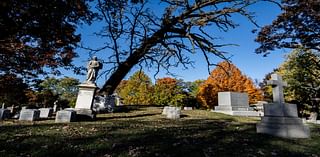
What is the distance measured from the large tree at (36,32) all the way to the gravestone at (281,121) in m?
9.05

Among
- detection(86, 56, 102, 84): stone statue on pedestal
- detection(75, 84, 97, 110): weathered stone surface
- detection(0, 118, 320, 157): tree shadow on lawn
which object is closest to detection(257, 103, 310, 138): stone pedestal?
detection(0, 118, 320, 157): tree shadow on lawn

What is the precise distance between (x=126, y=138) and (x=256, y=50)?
17.0m

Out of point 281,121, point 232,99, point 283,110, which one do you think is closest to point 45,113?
point 281,121

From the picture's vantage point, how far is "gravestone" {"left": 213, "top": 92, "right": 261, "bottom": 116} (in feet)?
59.1

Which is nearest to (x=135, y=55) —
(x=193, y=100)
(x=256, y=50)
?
(x=256, y=50)

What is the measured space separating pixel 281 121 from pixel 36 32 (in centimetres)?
1056

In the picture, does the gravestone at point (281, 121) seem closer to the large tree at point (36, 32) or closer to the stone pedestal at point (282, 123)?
the stone pedestal at point (282, 123)

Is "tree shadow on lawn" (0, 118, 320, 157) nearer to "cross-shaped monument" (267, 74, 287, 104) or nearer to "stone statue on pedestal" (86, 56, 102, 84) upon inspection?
"cross-shaped monument" (267, 74, 287, 104)

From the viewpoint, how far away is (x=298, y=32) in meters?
16.7

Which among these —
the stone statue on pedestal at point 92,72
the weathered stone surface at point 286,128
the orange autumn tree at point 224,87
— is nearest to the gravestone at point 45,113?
the stone statue on pedestal at point 92,72

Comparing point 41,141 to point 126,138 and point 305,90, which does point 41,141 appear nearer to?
point 126,138

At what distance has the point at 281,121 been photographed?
673 cm

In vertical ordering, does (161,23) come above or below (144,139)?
above

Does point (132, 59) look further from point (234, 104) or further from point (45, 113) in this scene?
point (234, 104)
